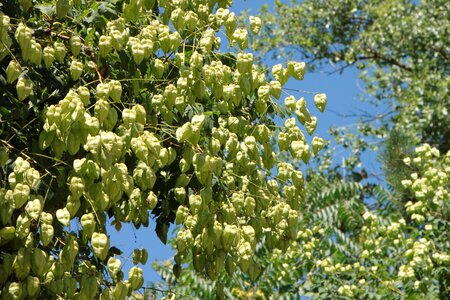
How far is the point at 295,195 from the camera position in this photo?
4141 millimetres

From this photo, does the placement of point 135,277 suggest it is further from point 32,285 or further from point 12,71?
point 12,71

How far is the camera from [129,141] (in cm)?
350

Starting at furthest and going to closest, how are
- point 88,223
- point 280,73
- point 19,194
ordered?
point 280,73, point 88,223, point 19,194

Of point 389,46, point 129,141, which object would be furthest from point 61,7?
point 389,46

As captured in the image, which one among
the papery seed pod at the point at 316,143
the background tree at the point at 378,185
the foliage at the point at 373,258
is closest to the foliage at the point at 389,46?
the background tree at the point at 378,185

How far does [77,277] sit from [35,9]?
1.06 metres

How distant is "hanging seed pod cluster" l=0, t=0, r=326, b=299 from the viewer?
3.37 m

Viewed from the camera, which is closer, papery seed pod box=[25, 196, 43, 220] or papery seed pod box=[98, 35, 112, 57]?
papery seed pod box=[25, 196, 43, 220]

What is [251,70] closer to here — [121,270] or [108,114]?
[108,114]

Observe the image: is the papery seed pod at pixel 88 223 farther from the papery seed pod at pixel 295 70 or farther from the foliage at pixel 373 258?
the foliage at pixel 373 258

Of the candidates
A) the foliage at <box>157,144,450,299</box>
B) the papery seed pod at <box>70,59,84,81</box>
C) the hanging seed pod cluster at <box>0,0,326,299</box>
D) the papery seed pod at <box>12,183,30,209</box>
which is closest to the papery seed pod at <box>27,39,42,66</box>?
the hanging seed pod cluster at <box>0,0,326,299</box>

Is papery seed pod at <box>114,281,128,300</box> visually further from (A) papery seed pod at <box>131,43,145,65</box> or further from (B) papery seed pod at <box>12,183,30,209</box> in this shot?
(A) papery seed pod at <box>131,43,145,65</box>

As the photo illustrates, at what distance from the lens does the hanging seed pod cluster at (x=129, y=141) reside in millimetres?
3373

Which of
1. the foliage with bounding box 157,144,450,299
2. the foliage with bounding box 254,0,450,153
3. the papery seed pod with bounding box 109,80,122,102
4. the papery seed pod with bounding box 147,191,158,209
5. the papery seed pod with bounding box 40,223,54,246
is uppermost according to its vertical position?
the foliage with bounding box 254,0,450,153
